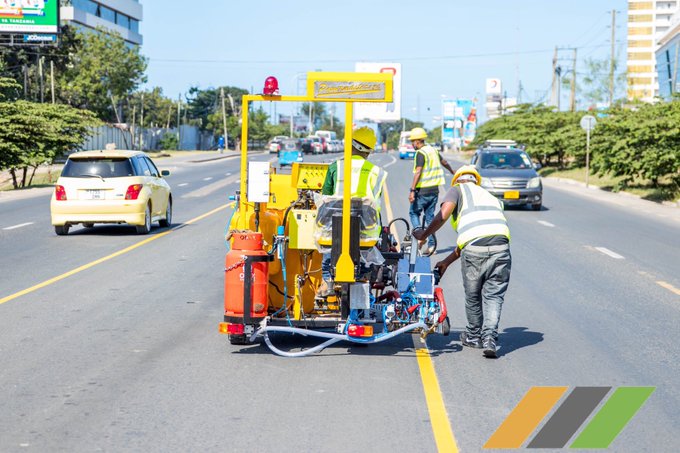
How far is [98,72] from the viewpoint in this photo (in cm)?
7312

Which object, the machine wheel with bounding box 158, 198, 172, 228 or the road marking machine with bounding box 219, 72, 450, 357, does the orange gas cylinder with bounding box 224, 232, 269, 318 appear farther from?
the machine wheel with bounding box 158, 198, 172, 228

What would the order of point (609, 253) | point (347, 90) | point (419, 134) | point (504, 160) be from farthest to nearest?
point (504, 160) → point (609, 253) → point (419, 134) → point (347, 90)

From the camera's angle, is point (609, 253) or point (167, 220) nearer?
point (609, 253)

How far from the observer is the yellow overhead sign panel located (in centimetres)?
816

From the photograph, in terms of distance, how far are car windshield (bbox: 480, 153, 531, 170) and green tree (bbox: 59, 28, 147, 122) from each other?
4576cm

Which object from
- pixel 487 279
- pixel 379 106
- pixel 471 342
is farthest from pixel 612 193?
pixel 379 106

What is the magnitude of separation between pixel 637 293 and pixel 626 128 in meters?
23.2

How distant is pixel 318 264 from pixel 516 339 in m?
2.05

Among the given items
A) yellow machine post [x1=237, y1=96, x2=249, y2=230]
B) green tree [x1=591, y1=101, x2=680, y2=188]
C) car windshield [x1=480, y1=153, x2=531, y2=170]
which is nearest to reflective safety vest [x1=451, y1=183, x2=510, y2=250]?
yellow machine post [x1=237, y1=96, x2=249, y2=230]

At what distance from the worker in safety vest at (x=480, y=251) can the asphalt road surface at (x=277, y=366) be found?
1.19ft

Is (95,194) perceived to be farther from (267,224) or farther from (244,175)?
(244,175)

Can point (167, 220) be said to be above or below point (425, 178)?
below

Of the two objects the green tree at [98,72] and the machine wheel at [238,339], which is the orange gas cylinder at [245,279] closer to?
the machine wheel at [238,339]

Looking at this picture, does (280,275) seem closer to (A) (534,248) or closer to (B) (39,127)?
(A) (534,248)
